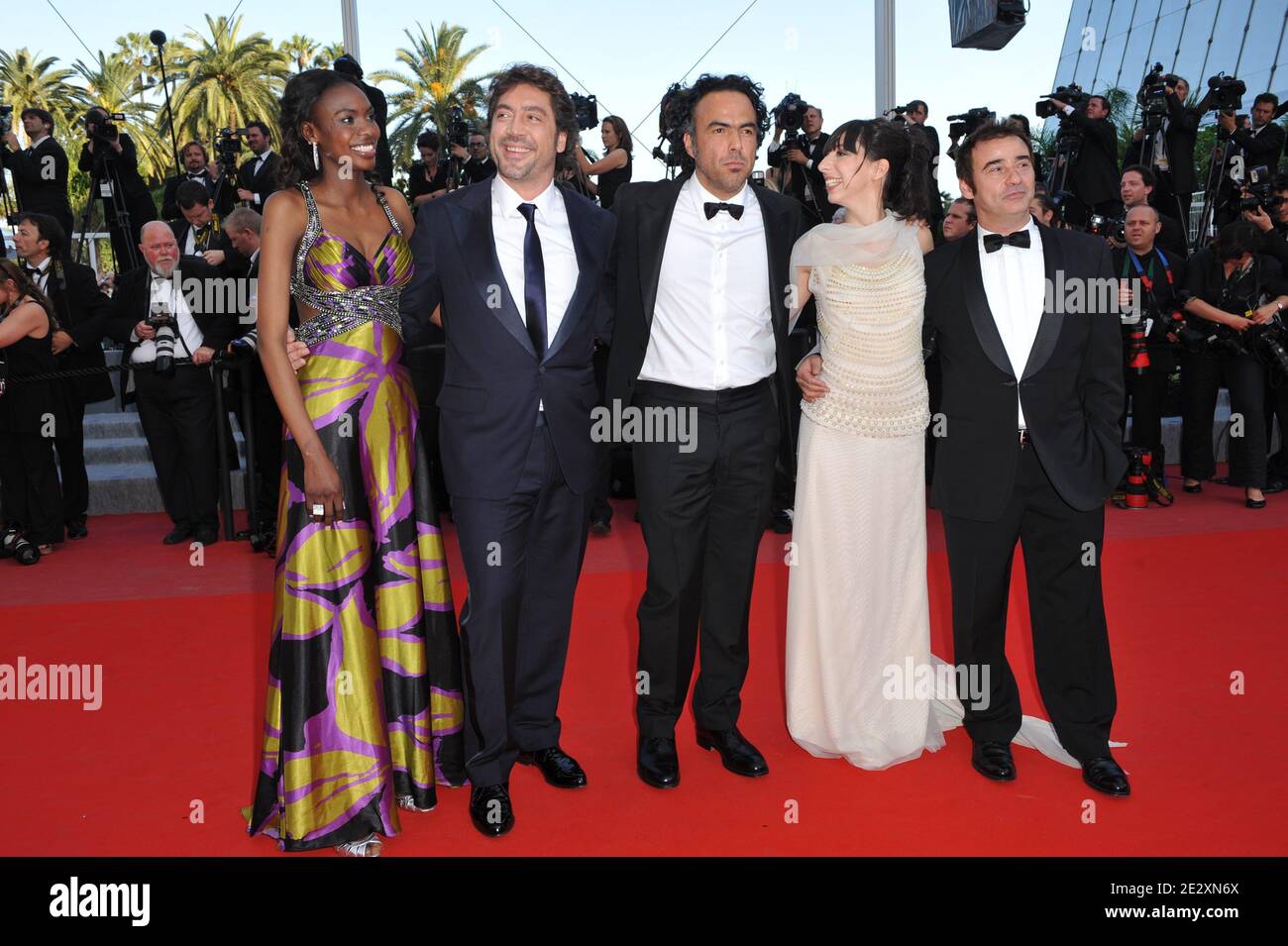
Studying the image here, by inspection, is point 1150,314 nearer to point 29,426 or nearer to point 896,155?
point 896,155

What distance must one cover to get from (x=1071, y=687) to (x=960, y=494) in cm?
61

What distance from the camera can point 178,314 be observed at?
256 inches

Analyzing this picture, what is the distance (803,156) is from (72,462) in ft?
17.6

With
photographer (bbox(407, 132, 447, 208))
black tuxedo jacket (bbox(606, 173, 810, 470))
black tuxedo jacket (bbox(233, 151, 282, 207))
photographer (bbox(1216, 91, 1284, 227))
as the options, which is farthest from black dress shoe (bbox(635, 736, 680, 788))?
photographer (bbox(1216, 91, 1284, 227))

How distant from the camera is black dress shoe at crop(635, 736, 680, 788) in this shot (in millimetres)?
3092

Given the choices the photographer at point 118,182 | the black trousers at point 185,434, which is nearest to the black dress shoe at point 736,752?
the black trousers at point 185,434

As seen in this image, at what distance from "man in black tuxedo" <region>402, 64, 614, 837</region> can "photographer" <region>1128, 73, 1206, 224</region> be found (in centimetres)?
821

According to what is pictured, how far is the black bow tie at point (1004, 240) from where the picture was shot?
9.70 ft

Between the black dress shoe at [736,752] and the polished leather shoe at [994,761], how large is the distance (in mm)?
588

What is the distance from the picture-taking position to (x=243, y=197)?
344 inches

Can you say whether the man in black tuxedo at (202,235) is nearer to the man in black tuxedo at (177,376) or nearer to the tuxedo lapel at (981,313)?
the man in black tuxedo at (177,376)

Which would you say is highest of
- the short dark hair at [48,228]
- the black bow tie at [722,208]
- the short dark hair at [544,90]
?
the short dark hair at [48,228]

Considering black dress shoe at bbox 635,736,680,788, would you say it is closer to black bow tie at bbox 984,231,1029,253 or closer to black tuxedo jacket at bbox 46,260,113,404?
black bow tie at bbox 984,231,1029,253

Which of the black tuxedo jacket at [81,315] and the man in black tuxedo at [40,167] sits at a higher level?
the man in black tuxedo at [40,167]
